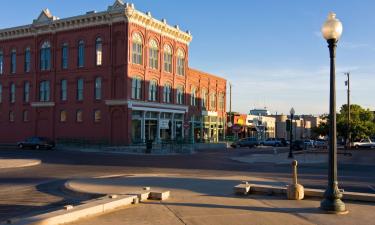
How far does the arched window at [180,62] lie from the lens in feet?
196

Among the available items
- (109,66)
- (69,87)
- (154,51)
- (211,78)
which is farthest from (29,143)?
(211,78)

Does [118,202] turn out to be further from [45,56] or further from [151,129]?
[45,56]

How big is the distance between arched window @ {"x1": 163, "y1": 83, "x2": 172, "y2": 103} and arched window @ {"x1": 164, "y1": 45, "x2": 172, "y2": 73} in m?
1.88

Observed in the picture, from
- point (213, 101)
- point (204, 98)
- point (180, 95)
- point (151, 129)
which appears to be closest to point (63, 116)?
point (151, 129)

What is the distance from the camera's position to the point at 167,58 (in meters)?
57.0

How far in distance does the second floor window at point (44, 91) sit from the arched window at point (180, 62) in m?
16.4

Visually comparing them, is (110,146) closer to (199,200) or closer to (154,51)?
(154,51)

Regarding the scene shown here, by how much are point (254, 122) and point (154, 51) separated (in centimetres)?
5508

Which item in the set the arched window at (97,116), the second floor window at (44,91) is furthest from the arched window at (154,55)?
the second floor window at (44,91)

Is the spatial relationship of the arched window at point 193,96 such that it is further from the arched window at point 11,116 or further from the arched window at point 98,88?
the arched window at point 11,116

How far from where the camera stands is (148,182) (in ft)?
50.9

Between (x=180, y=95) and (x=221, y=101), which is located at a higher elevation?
(x=221, y=101)

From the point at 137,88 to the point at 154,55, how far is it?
18.1 feet

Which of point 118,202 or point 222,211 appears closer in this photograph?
point 222,211
